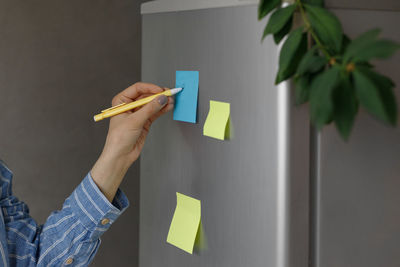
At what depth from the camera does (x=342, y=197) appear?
82 centimetres

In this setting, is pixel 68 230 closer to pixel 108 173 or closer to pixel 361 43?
pixel 108 173

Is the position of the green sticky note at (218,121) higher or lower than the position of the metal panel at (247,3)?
lower

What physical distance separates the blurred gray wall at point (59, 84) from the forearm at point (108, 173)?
1068 millimetres

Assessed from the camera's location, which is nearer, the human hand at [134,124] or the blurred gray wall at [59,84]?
the human hand at [134,124]

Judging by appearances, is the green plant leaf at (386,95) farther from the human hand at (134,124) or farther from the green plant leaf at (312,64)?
the human hand at (134,124)

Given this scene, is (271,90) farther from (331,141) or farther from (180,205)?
(180,205)

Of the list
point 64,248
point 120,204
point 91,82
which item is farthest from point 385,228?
point 91,82

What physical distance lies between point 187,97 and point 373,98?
603mm

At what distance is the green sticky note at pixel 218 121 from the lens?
0.90 metres

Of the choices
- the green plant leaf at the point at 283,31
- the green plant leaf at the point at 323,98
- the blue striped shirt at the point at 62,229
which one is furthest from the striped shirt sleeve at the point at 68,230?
the green plant leaf at the point at 323,98

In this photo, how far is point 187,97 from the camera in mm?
1017

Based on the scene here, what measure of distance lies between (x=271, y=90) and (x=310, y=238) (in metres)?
0.25

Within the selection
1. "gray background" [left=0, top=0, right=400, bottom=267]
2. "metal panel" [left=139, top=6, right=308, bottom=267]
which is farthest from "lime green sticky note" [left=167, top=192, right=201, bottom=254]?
"gray background" [left=0, top=0, right=400, bottom=267]

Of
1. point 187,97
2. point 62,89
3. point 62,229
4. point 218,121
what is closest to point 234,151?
point 218,121
